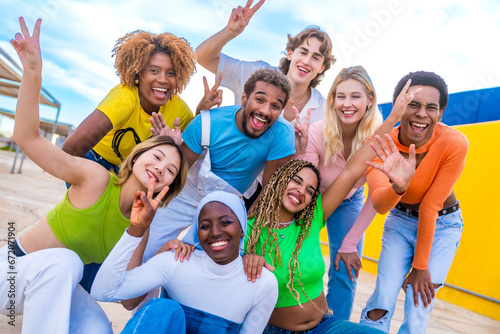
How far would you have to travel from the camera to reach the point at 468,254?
19.5 feet

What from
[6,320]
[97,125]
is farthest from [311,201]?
[6,320]

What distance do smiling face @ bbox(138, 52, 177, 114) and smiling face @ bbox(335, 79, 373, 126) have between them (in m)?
1.21

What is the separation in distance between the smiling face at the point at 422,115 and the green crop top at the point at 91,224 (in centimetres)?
184

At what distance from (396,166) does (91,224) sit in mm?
1765

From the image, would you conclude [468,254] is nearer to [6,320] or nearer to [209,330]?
[209,330]

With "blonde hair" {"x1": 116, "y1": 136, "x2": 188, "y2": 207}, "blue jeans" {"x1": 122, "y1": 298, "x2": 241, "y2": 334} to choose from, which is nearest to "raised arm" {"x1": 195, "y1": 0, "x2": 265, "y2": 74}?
"blonde hair" {"x1": 116, "y1": 136, "x2": 188, "y2": 207}

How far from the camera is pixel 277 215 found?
2406 mm

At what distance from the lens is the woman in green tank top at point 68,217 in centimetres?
178

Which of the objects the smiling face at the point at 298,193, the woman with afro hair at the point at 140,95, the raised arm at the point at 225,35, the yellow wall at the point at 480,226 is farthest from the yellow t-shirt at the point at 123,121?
the yellow wall at the point at 480,226

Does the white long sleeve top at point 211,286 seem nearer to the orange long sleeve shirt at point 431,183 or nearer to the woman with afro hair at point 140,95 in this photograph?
the woman with afro hair at point 140,95

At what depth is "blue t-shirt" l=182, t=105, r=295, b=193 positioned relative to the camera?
263 centimetres

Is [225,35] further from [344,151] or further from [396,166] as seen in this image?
[396,166]

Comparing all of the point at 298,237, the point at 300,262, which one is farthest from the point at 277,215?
the point at 300,262

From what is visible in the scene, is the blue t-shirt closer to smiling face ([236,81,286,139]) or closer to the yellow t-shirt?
smiling face ([236,81,286,139])
